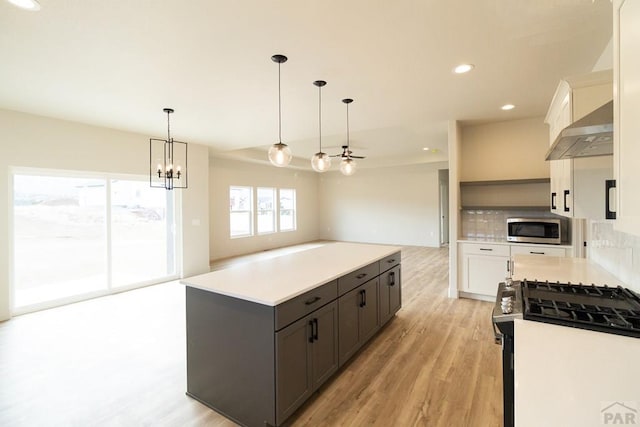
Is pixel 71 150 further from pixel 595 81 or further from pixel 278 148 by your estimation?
pixel 595 81

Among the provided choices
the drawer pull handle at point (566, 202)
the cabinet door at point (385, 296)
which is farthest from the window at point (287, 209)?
the drawer pull handle at point (566, 202)

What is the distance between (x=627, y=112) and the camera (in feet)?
3.58

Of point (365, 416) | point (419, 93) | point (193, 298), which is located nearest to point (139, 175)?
point (193, 298)

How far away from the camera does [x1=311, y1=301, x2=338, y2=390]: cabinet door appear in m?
2.14

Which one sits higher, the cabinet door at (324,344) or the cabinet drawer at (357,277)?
the cabinet drawer at (357,277)

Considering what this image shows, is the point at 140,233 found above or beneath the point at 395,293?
above

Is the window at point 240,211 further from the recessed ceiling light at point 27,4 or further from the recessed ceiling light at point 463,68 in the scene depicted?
the recessed ceiling light at point 463,68

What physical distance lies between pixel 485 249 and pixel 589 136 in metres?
3.16

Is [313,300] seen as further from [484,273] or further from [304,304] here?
[484,273]

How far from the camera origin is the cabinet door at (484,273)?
4168 millimetres

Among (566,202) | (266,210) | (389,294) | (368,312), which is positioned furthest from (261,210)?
(566,202)

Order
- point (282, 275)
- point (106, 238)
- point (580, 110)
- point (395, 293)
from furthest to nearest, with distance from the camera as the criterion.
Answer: point (106, 238) < point (395, 293) < point (282, 275) < point (580, 110)

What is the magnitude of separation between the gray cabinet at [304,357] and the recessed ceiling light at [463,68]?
7.99 ft

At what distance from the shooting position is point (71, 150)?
14.5ft
